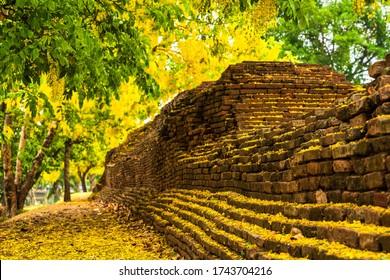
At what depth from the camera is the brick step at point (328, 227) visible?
8.10ft

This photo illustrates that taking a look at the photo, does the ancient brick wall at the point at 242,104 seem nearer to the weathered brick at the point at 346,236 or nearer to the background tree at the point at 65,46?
the background tree at the point at 65,46

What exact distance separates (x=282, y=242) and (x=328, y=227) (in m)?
0.37

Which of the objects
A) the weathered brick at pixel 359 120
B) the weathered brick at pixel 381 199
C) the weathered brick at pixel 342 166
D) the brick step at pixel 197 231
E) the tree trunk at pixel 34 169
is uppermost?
the tree trunk at pixel 34 169

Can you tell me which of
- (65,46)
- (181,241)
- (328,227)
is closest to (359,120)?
(328,227)

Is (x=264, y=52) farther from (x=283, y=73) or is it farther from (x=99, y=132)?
(x=283, y=73)

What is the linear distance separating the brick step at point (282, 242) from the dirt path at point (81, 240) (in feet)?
4.08

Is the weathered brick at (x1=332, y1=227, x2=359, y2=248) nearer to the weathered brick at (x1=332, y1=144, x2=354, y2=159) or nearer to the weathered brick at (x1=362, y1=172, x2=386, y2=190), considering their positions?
the weathered brick at (x1=362, y1=172, x2=386, y2=190)

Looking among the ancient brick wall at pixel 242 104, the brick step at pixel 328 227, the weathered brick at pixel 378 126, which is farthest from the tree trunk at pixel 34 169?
the weathered brick at pixel 378 126

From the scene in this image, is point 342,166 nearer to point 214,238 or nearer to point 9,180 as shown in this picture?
point 214,238

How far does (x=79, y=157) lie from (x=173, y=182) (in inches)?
596

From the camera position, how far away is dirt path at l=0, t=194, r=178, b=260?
19.9 feet

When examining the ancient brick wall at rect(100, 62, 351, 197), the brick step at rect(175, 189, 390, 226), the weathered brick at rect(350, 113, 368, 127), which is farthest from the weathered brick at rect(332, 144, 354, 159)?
the ancient brick wall at rect(100, 62, 351, 197)

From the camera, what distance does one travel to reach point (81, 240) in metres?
7.41

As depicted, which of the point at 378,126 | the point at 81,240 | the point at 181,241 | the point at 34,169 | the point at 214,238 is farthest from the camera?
the point at 34,169
